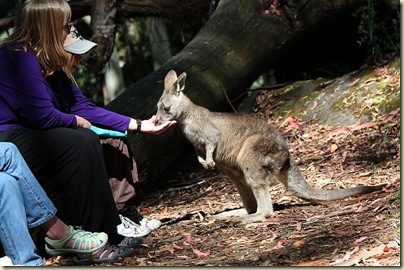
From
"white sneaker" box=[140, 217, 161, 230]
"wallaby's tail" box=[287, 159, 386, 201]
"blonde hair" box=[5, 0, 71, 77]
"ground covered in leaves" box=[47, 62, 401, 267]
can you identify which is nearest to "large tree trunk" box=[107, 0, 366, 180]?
"ground covered in leaves" box=[47, 62, 401, 267]

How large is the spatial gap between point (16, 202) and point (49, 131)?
489 mm

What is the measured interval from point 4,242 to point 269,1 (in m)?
4.50

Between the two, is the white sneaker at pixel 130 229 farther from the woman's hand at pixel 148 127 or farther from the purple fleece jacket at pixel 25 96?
the purple fleece jacket at pixel 25 96

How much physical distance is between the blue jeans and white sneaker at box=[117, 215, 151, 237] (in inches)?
32.1

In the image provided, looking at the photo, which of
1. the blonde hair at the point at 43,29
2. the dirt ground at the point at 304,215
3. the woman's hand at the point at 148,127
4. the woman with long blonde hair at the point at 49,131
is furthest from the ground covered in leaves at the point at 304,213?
the blonde hair at the point at 43,29

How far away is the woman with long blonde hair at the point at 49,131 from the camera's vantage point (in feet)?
13.0

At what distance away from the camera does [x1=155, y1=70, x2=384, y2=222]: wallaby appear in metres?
4.86

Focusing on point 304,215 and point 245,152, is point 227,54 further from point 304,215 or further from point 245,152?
point 304,215

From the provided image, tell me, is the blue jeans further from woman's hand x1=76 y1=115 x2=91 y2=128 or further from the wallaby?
the wallaby

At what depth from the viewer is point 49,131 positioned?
402 cm

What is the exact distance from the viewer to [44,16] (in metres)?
4.12

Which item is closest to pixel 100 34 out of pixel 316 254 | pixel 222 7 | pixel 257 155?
pixel 222 7

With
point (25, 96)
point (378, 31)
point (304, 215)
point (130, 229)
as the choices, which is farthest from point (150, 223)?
point (378, 31)

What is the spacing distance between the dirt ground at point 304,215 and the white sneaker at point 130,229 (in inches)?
2.6
